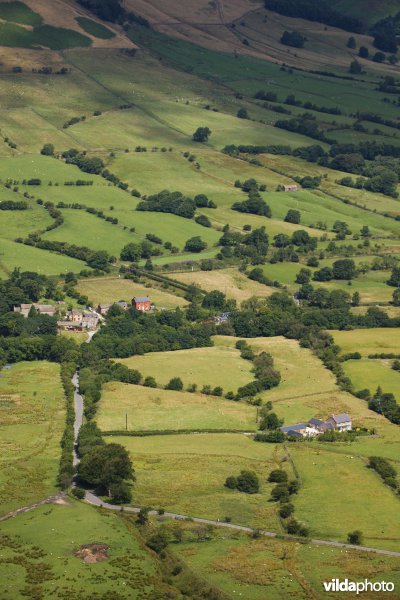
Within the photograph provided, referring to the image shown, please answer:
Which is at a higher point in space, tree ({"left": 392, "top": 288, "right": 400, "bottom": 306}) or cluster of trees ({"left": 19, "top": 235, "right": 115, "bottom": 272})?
tree ({"left": 392, "top": 288, "right": 400, "bottom": 306})

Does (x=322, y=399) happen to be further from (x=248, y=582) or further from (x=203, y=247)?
(x=203, y=247)

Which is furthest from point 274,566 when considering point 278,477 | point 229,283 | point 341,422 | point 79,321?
point 229,283

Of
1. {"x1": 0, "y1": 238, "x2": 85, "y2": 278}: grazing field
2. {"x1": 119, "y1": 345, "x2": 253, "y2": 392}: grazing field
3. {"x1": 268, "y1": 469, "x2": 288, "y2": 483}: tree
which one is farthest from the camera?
{"x1": 0, "y1": 238, "x2": 85, "y2": 278}: grazing field

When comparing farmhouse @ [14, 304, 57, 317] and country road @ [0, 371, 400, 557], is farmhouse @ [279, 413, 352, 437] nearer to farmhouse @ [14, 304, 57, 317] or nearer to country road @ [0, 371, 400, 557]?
country road @ [0, 371, 400, 557]

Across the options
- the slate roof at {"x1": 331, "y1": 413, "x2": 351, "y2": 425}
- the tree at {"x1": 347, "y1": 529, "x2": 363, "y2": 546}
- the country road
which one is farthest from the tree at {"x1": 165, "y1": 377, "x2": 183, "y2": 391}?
the tree at {"x1": 347, "y1": 529, "x2": 363, "y2": 546}

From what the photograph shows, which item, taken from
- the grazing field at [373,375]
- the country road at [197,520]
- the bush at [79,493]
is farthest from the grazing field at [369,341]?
the bush at [79,493]

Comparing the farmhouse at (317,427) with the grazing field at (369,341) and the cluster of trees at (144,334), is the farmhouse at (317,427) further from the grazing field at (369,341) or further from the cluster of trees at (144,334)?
the cluster of trees at (144,334)

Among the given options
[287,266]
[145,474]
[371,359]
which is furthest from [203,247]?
[145,474]
